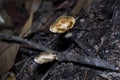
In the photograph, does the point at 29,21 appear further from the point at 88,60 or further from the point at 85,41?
the point at 88,60

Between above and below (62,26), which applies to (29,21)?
below

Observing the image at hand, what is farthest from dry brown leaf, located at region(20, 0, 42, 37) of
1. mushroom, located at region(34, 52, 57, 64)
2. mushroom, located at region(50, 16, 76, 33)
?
mushroom, located at region(34, 52, 57, 64)

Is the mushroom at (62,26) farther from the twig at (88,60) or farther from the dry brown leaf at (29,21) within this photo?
the dry brown leaf at (29,21)

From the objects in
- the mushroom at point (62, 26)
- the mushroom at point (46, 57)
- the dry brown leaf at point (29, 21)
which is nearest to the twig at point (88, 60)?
the mushroom at point (46, 57)

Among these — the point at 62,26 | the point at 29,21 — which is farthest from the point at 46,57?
the point at 29,21

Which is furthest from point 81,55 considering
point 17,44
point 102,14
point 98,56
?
point 17,44

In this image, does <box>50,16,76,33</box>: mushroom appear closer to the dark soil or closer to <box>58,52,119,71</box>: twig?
the dark soil

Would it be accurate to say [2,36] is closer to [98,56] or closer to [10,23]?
[10,23]

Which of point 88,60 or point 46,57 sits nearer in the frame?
point 88,60
